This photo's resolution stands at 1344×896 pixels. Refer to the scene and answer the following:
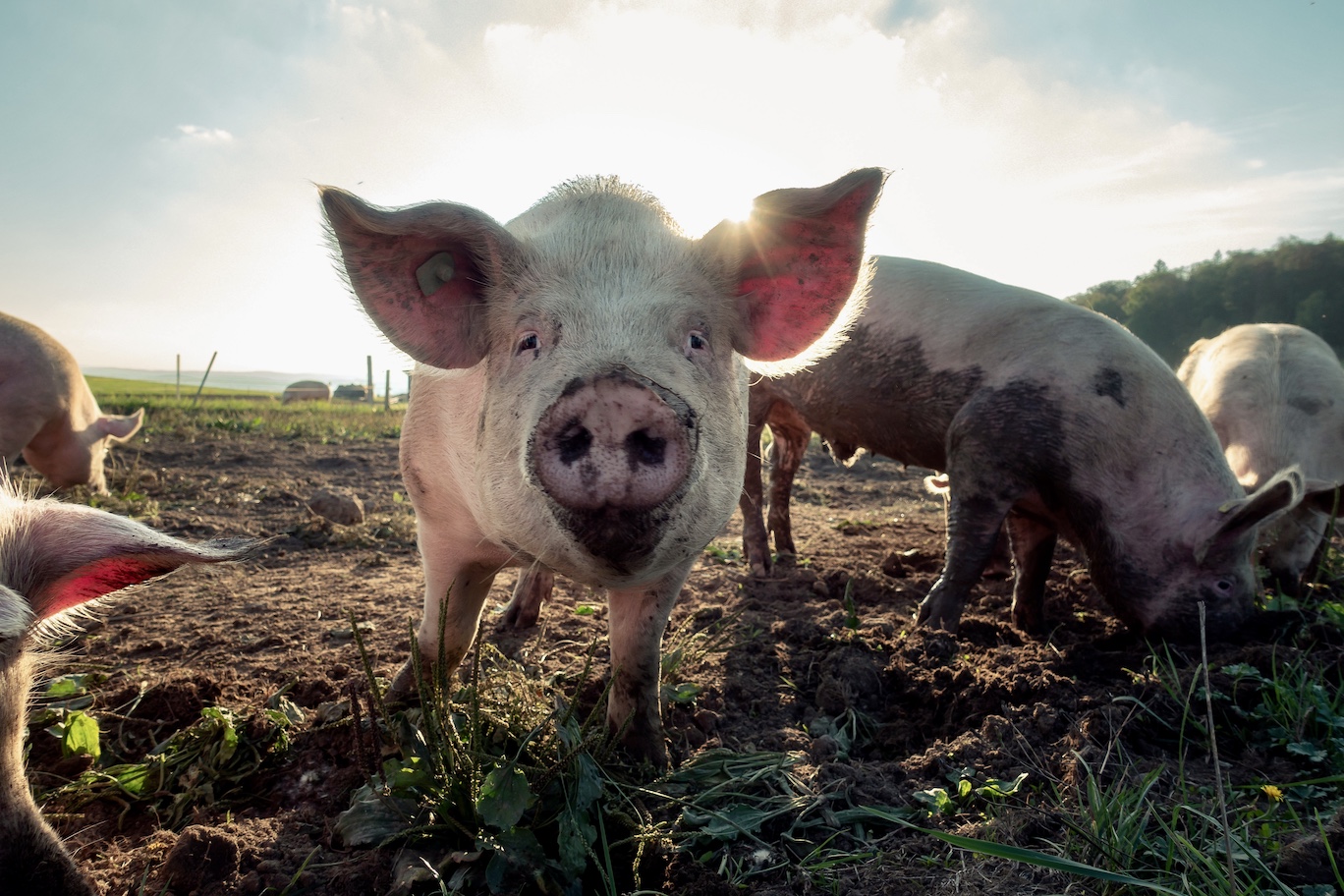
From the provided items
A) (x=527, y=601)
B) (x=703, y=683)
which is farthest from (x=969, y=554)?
(x=527, y=601)

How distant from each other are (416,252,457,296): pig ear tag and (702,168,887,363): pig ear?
0.79m

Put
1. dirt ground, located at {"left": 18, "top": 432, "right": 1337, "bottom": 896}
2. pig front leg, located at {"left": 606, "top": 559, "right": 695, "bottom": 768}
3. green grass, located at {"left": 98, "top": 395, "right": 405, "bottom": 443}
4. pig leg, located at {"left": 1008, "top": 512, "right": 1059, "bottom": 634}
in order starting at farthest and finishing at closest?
1. green grass, located at {"left": 98, "top": 395, "right": 405, "bottom": 443}
2. pig leg, located at {"left": 1008, "top": 512, "right": 1059, "bottom": 634}
3. pig front leg, located at {"left": 606, "top": 559, "right": 695, "bottom": 768}
4. dirt ground, located at {"left": 18, "top": 432, "right": 1337, "bottom": 896}

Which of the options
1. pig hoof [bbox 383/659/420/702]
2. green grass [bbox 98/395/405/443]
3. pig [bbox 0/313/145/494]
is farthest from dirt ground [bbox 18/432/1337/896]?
green grass [bbox 98/395/405/443]

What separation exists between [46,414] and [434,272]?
25.2ft

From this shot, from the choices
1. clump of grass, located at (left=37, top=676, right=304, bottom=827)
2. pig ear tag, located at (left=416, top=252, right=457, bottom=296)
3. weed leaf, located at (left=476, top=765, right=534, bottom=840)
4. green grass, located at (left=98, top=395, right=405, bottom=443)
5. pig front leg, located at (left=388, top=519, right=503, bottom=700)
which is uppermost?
pig ear tag, located at (left=416, top=252, right=457, bottom=296)

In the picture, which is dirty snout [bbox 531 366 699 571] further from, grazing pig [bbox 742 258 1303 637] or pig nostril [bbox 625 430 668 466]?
grazing pig [bbox 742 258 1303 637]

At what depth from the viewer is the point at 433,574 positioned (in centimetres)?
267

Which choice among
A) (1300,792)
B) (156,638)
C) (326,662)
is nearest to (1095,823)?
(1300,792)

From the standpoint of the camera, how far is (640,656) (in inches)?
97.0

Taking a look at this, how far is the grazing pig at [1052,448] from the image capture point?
11.1ft

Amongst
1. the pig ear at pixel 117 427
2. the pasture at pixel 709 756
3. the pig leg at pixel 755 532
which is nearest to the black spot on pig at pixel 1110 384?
the pasture at pixel 709 756

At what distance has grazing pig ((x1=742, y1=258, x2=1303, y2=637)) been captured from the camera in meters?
3.38

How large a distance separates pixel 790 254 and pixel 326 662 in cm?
246

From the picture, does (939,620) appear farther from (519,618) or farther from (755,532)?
(519,618)
